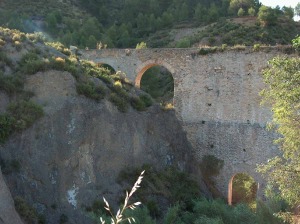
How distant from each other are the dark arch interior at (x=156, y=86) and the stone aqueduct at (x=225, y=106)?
9.55 m

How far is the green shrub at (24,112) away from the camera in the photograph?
11.2 m

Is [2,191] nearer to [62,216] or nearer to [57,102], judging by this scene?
[62,216]

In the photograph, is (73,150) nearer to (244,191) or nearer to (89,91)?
(89,91)

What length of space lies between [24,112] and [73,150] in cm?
158

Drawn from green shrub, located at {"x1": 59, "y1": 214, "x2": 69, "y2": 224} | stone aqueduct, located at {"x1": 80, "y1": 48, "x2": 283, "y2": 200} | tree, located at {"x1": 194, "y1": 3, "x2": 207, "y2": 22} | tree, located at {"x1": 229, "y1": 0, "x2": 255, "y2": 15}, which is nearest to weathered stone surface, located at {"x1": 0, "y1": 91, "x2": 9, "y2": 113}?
green shrub, located at {"x1": 59, "y1": 214, "x2": 69, "y2": 224}

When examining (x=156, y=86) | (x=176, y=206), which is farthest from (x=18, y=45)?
(x=156, y=86)

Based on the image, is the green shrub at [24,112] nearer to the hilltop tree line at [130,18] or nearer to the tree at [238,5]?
the hilltop tree line at [130,18]

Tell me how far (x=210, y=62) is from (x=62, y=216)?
31.1ft

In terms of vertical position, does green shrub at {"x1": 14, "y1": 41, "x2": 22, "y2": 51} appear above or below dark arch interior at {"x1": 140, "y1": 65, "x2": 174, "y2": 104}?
above

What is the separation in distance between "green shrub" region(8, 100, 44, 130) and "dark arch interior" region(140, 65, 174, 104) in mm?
16155

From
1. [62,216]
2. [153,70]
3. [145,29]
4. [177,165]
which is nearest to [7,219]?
[62,216]

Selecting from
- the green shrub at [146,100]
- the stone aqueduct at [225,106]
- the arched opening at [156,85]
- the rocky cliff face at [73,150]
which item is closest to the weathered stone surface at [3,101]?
the rocky cliff face at [73,150]

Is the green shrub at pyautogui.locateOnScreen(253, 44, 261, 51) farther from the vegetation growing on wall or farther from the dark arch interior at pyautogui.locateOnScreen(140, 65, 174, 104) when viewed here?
the dark arch interior at pyautogui.locateOnScreen(140, 65, 174, 104)

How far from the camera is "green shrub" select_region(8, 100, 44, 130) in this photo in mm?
11180
